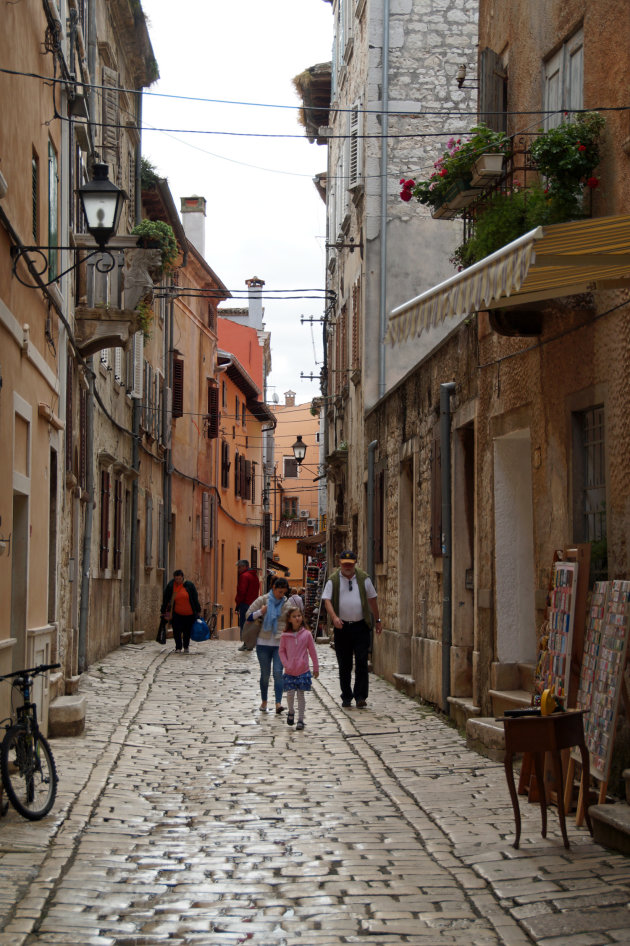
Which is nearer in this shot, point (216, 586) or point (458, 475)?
point (458, 475)

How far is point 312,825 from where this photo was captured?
8.12 meters

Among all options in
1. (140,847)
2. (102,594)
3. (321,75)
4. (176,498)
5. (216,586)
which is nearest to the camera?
(140,847)

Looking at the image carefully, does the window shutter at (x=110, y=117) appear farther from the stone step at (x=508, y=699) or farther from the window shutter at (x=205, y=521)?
the window shutter at (x=205, y=521)

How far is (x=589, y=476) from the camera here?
30.9 ft

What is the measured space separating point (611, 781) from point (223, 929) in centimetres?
329

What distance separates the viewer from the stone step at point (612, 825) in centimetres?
682

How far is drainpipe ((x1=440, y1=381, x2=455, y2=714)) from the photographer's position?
1350 centimetres

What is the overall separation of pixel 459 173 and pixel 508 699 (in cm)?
443

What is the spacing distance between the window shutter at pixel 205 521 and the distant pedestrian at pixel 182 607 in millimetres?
14829

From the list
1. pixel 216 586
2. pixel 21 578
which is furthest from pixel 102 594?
pixel 216 586

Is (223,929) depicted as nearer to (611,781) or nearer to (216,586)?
(611,781)

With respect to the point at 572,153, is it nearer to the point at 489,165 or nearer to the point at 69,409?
the point at 489,165

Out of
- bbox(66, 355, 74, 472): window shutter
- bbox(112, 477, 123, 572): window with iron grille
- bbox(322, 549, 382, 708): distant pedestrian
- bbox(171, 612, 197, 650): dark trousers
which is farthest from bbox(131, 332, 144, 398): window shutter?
bbox(322, 549, 382, 708): distant pedestrian

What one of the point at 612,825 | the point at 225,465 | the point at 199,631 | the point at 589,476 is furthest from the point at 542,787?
the point at 225,465
